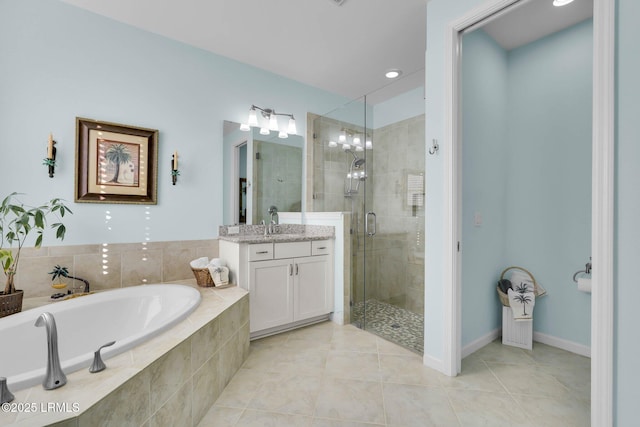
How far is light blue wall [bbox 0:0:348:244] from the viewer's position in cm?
192

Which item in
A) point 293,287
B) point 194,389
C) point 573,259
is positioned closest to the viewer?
point 194,389

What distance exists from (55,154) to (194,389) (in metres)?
1.91

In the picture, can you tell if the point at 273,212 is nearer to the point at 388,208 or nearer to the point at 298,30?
the point at 388,208

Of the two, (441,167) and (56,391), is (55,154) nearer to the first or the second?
(56,391)

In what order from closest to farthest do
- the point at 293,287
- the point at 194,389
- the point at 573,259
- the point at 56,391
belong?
the point at 56,391
the point at 194,389
the point at 573,259
the point at 293,287

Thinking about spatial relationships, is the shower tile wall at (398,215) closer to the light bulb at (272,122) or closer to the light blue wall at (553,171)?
the light blue wall at (553,171)

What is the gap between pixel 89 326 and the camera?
1.78 meters

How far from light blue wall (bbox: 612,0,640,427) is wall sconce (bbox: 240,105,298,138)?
99.1 inches

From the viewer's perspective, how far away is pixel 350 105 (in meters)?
2.98

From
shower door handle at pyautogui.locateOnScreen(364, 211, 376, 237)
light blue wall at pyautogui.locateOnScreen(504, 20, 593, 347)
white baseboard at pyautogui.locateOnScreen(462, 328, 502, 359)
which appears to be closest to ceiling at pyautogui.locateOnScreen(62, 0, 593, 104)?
light blue wall at pyautogui.locateOnScreen(504, 20, 593, 347)

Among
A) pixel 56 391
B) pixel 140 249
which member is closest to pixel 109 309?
pixel 140 249

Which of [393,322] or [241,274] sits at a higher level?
[241,274]

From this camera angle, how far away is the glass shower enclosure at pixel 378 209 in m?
2.59

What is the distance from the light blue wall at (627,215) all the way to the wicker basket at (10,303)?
3074 mm
